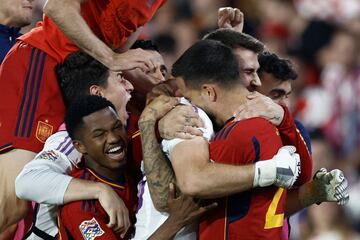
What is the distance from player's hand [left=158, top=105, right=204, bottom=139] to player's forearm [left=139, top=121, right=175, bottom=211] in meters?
0.06

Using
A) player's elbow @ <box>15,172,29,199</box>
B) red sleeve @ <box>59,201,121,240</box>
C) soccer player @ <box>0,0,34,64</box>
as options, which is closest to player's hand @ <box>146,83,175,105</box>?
red sleeve @ <box>59,201,121,240</box>

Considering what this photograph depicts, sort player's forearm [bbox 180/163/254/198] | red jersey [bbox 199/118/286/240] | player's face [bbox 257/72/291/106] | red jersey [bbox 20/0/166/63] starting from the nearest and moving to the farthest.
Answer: player's forearm [bbox 180/163/254/198] → red jersey [bbox 199/118/286/240] → red jersey [bbox 20/0/166/63] → player's face [bbox 257/72/291/106]

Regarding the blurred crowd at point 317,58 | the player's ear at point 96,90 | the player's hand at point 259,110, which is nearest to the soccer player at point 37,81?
the player's ear at point 96,90

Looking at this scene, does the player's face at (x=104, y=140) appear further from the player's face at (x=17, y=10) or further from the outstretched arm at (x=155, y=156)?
the player's face at (x=17, y=10)

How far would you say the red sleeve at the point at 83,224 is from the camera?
175 inches

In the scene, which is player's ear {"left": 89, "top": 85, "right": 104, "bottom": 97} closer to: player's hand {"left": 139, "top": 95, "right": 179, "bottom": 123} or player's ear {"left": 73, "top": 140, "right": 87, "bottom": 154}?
player's ear {"left": 73, "top": 140, "right": 87, "bottom": 154}

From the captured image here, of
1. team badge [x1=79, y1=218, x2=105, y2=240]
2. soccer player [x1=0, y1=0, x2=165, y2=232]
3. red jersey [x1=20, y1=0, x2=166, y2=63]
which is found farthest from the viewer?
red jersey [x1=20, y1=0, x2=166, y2=63]

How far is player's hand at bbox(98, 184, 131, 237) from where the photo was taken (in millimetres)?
4414

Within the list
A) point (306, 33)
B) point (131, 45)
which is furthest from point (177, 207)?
point (306, 33)

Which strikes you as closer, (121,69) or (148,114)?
(148,114)

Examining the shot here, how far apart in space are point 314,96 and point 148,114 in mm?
5430

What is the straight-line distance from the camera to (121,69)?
188 inches

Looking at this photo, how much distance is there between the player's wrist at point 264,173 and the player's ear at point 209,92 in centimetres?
42

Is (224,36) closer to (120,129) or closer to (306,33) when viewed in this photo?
(120,129)
